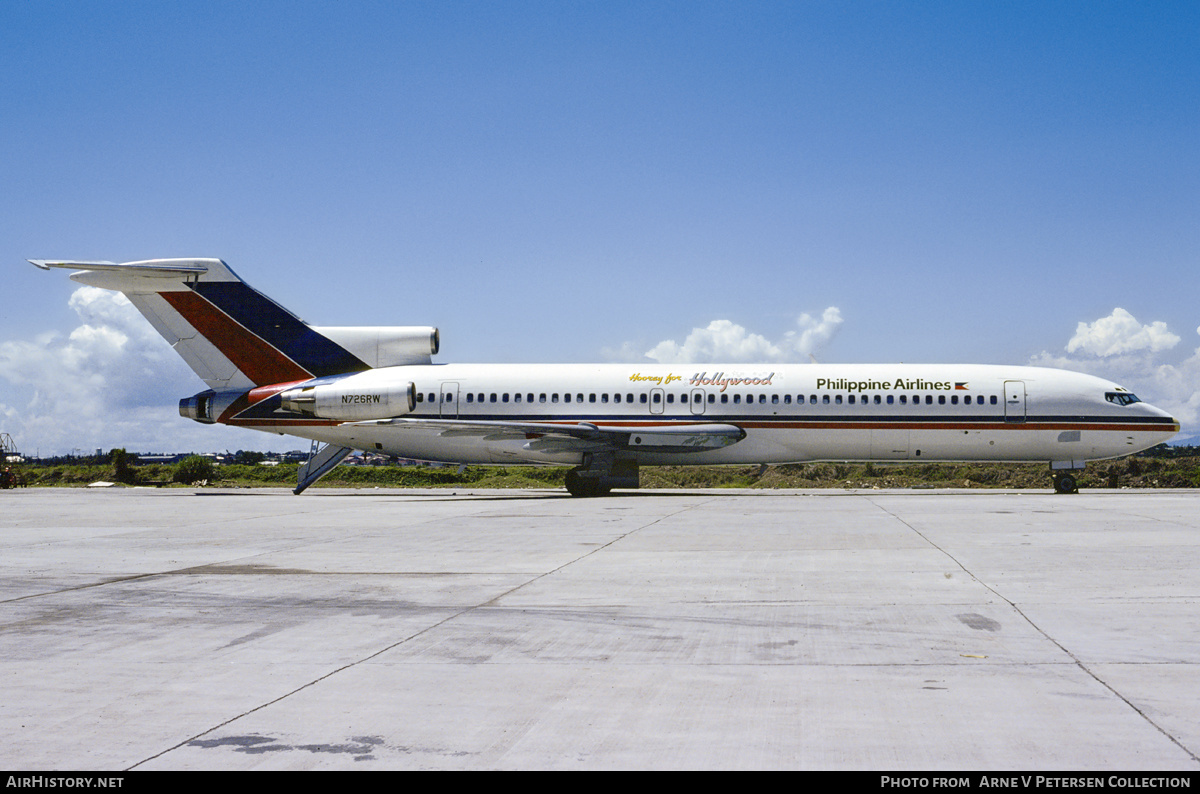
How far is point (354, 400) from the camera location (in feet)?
93.5

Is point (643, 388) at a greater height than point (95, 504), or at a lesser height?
greater

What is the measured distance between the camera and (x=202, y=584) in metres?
9.76

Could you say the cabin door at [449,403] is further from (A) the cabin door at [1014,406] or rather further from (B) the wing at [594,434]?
(A) the cabin door at [1014,406]

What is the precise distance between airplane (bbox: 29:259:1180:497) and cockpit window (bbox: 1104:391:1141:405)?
62 mm

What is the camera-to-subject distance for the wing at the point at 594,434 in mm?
27172

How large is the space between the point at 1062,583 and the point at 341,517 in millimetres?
13761

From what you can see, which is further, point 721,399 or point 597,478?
point 721,399

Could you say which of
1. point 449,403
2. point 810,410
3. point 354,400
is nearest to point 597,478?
point 449,403

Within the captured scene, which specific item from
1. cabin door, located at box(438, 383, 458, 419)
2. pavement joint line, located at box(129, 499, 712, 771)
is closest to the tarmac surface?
pavement joint line, located at box(129, 499, 712, 771)

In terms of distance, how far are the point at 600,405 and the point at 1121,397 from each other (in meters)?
14.8

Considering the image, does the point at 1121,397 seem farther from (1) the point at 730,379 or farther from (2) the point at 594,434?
(2) the point at 594,434

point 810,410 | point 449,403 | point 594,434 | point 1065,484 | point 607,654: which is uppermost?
point 449,403

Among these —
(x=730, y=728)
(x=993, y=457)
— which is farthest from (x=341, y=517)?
(x=993, y=457)

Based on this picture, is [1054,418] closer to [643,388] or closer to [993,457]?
[993,457]
